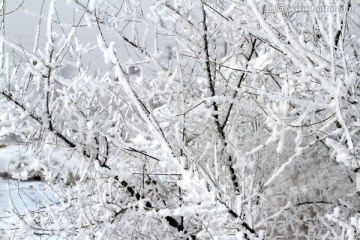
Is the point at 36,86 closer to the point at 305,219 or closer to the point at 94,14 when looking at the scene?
the point at 94,14

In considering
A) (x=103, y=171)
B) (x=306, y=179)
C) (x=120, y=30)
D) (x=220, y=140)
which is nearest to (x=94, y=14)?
(x=120, y=30)

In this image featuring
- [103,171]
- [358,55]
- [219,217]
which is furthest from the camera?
[358,55]

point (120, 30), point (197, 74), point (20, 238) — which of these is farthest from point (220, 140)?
point (20, 238)

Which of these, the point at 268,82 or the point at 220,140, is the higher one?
the point at 268,82

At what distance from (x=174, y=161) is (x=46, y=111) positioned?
1.58m

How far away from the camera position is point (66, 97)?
3.42 m

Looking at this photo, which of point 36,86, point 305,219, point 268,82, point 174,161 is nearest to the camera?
point 174,161

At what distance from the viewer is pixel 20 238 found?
393cm

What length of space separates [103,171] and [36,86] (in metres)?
0.93

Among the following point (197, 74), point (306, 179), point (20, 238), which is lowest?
point (20, 238)

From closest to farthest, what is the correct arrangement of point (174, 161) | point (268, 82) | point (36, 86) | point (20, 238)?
point (174, 161)
point (36, 86)
point (20, 238)
point (268, 82)

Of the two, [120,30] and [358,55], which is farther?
[358,55]

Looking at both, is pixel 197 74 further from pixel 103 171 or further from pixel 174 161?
pixel 174 161

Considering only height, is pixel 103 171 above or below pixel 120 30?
below
